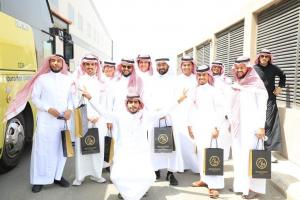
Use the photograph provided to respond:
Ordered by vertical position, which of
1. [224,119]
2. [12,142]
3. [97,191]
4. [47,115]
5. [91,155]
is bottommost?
[97,191]

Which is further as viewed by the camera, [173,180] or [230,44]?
[230,44]

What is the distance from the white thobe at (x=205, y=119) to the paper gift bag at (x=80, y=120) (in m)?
1.49

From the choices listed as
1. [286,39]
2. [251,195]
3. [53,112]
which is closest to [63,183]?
[53,112]

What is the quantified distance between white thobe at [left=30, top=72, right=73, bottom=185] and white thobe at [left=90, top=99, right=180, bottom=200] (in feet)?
2.73

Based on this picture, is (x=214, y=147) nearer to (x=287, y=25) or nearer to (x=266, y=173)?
(x=266, y=173)

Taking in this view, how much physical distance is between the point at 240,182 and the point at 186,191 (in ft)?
2.34

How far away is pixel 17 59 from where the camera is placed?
5633 mm

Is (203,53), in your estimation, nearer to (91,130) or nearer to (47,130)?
(91,130)

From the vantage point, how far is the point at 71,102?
17.0 ft

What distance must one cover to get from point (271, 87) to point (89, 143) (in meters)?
3.30

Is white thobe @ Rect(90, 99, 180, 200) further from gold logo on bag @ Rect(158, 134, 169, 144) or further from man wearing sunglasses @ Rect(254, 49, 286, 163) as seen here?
man wearing sunglasses @ Rect(254, 49, 286, 163)

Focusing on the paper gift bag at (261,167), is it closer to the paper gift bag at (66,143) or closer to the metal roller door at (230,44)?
the paper gift bag at (66,143)

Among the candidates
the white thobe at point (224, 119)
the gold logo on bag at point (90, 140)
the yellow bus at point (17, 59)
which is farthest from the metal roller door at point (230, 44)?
the gold logo on bag at point (90, 140)

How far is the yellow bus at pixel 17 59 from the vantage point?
5.12m
